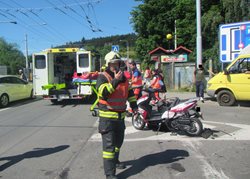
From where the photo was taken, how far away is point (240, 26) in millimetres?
15055

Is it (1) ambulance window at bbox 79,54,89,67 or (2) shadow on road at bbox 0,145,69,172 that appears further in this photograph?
(1) ambulance window at bbox 79,54,89,67

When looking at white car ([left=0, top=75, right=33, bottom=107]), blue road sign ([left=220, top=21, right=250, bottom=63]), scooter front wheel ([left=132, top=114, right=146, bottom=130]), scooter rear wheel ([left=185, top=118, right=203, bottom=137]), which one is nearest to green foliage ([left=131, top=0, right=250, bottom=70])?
blue road sign ([left=220, top=21, right=250, bottom=63])

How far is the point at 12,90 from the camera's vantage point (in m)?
15.9

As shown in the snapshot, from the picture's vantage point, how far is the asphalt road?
5.22 metres

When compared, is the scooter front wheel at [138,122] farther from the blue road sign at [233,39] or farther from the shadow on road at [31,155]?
the blue road sign at [233,39]

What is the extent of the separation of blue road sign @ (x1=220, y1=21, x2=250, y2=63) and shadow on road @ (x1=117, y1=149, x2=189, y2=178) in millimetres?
10235

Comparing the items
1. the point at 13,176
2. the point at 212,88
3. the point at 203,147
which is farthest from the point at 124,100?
the point at 212,88

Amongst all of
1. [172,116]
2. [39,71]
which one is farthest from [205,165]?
[39,71]

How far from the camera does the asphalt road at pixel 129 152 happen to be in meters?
5.22

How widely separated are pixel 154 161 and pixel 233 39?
11132mm

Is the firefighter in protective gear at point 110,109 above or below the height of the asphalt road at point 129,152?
above

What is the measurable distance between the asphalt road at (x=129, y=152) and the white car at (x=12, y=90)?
212 inches

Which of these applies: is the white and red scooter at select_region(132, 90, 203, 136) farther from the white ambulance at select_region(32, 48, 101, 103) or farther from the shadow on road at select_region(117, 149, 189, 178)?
the white ambulance at select_region(32, 48, 101, 103)

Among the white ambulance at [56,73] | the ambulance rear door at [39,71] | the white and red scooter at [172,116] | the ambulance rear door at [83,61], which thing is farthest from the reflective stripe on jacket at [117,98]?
the ambulance rear door at [39,71]
